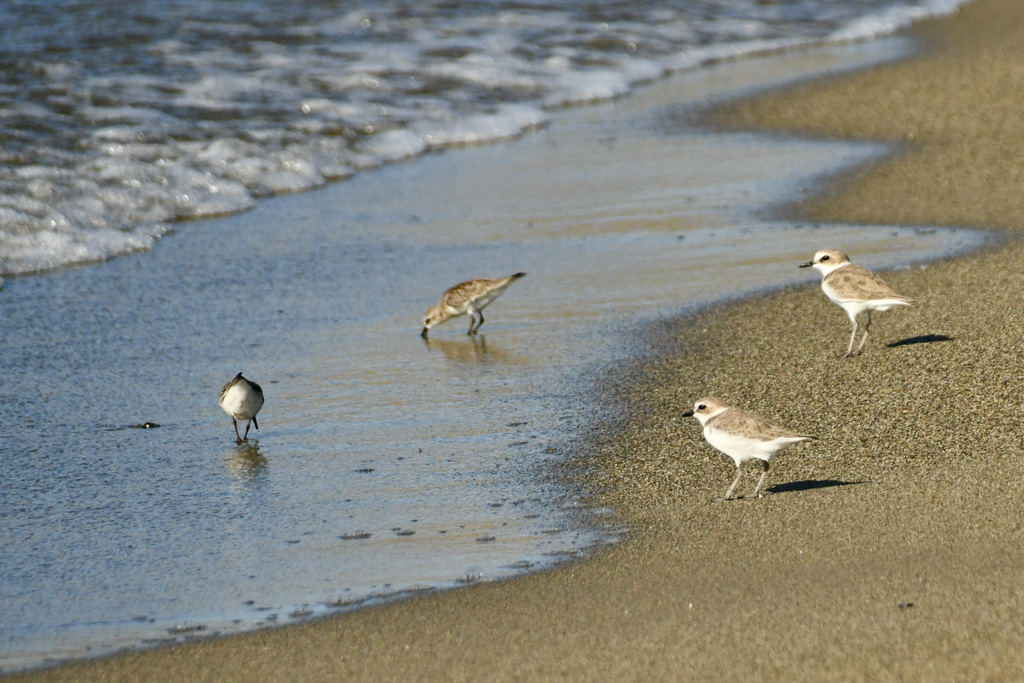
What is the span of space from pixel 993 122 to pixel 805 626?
907 cm

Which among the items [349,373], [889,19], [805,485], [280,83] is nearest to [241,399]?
[349,373]

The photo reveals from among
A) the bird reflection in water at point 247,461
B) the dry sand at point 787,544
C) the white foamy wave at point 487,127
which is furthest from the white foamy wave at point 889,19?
the bird reflection in water at point 247,461

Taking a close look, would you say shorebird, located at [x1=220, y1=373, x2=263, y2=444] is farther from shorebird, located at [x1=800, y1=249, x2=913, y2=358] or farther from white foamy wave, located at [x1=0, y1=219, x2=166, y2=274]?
white foamy wave, located at [x1=0, y1=219, x2=166, y2=274]

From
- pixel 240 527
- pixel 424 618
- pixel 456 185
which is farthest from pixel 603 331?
pixel 456 185

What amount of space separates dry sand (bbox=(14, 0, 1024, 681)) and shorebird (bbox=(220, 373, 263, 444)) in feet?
5.34

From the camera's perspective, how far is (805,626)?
12.6 ft

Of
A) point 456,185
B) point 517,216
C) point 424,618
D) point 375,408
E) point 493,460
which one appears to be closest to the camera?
point 424,618

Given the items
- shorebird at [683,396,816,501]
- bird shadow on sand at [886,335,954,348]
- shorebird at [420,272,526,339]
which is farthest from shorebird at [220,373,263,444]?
bird shadow on sand at [886,335,954,348]

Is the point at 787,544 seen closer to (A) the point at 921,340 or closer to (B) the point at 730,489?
(B) the point at 730,489

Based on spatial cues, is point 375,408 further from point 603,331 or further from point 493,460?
point 603,331

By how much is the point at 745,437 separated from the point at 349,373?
2.61m

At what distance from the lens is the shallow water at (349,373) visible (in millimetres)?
4496

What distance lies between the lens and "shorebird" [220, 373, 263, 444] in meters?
5.71

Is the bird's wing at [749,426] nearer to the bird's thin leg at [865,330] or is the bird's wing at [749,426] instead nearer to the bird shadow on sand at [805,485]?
the bird shadow on sand at [805,485]
